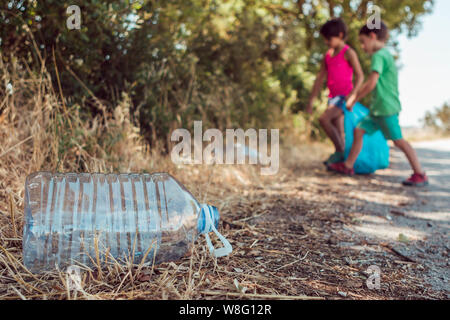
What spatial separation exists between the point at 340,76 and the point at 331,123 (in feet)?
2.03

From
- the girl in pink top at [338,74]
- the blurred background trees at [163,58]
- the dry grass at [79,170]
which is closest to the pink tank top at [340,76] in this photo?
the girl in pink top at [338,74]

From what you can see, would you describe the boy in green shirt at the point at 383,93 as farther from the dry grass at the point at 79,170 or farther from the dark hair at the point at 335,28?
the dry grass at the point at 79,170

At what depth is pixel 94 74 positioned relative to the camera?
12.3 ft

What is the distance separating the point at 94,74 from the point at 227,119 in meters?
1.77

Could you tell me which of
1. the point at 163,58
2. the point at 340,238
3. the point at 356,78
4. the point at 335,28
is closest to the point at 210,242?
the point at 340,238

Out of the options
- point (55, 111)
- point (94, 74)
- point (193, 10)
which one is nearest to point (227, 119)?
point (193, 10)

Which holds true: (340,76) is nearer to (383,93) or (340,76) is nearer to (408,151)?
(383,93)

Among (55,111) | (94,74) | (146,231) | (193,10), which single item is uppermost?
(193,10)

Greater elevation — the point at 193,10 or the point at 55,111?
the point at 193,10

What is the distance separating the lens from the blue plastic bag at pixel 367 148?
5.09 metres

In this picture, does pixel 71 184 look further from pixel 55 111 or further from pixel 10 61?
pixel 10 61
